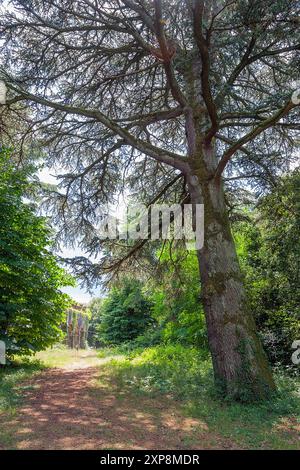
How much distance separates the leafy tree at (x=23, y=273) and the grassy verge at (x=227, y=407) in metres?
2.17

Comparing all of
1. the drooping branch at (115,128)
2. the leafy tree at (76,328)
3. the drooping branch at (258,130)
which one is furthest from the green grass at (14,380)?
the leafy tree at (76,328)

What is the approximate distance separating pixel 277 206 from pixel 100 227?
406cm

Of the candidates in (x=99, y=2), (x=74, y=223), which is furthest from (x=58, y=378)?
(x=99, y=2)

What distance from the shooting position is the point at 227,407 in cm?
512

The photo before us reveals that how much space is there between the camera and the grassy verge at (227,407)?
4008 millimetres

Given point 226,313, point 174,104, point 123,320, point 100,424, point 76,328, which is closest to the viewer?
point 100,424

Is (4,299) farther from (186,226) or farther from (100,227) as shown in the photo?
(186,226)

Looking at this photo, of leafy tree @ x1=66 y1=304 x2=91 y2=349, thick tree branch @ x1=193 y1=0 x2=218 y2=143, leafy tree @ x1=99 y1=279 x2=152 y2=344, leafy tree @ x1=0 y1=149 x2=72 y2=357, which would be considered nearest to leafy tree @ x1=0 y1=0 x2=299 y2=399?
thick tree branch @ x1=193 y1=0 x2=218 y2=143

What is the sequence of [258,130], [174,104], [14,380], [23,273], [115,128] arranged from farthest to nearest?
1. [174,104]
2. [23,273]
3. [14,380]
4. [115,128]
5. [258,130]

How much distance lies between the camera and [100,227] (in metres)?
8.91

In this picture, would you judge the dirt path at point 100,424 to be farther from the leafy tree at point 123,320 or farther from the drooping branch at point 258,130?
the leafy tree at point 123,320

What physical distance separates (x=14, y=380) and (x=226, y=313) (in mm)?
4193

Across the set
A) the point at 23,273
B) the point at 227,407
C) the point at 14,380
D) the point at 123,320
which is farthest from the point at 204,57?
the point at 123,320

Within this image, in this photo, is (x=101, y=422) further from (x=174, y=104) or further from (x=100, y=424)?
(x=174, y=104)
